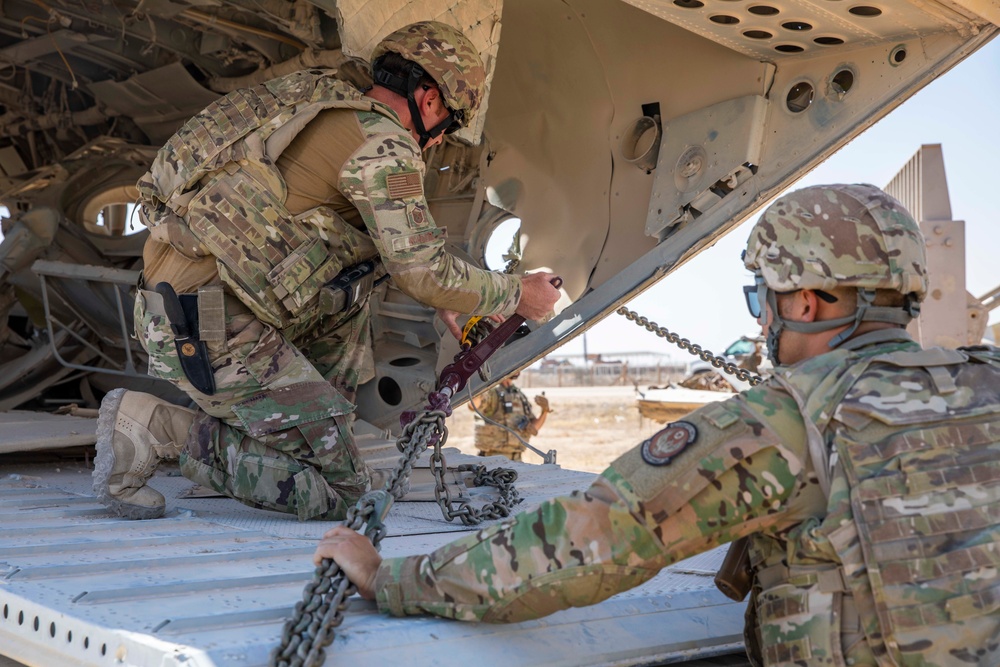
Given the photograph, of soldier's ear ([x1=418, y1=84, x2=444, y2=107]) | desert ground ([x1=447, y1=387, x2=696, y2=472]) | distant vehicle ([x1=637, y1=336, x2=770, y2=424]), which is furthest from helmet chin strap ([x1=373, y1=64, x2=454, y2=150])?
desert ground ([x1=447, y1=387, x2=696, y2=472])

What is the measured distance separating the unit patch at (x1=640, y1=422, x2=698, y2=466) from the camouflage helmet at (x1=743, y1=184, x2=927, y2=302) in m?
0.38

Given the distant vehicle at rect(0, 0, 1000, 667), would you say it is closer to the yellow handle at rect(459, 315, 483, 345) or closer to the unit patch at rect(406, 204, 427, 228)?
the yellow handle at rect(459, 315, 483, 345)

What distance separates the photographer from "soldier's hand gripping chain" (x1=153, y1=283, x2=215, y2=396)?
3.47 meters

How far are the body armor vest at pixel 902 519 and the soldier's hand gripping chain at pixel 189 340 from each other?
212cm

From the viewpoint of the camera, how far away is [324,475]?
11.9 feet

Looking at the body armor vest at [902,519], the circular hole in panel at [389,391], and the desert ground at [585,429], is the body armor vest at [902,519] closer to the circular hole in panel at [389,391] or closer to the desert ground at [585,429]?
the circular hole in panel at [389,391]

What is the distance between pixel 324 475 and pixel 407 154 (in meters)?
1.12

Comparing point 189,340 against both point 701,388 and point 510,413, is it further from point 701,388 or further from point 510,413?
point 701,388

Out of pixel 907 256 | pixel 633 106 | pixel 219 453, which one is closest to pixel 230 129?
pixel 219 453

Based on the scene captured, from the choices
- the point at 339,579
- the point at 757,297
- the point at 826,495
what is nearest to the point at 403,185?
the point at 757,297

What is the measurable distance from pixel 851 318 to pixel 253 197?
6.65 feet

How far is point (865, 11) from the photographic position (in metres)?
3.45

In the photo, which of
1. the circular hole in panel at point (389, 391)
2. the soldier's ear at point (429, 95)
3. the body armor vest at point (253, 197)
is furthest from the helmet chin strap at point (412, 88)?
the circular hole in panel at point (389, 391)

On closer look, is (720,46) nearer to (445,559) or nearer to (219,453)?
(219,453)
